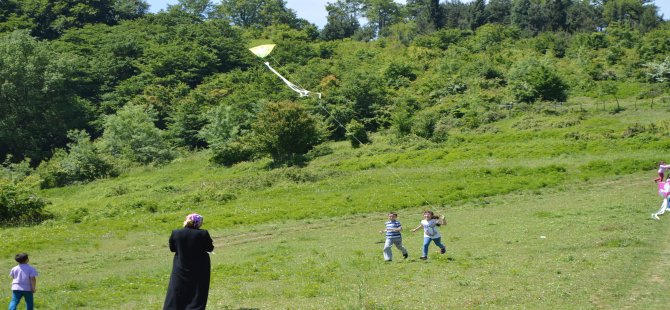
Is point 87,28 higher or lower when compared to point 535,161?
higher

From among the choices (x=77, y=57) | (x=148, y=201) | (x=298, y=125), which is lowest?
(x=148, y=201)

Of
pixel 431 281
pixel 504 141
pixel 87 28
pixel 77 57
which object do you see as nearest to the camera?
pixel 431 281

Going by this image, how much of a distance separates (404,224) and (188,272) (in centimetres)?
2109

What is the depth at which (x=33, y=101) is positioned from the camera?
88.2 metres

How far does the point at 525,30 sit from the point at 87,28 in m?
72.4

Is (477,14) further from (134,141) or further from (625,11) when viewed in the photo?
(134,141)

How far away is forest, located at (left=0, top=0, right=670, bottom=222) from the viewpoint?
65625 millimetres

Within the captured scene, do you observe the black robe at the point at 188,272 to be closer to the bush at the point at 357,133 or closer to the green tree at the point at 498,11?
the bush at the point at 357,133

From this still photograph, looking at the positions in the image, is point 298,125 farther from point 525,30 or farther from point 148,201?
point 525,30

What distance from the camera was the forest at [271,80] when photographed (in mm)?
65625

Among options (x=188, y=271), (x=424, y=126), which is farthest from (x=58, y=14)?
(x=188, y=271)

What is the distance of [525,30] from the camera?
108312mm

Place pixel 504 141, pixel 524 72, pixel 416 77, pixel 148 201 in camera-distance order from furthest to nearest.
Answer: pixel 416 77 < pixel 524 72 < pixel 504 141 < pixel 148 201

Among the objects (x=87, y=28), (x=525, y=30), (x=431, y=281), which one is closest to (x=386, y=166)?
(x=431, y=281)
